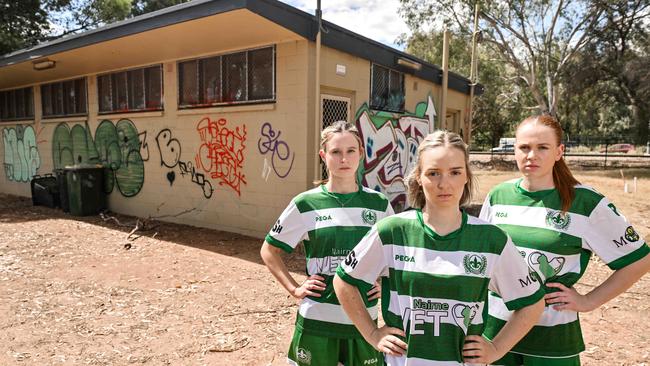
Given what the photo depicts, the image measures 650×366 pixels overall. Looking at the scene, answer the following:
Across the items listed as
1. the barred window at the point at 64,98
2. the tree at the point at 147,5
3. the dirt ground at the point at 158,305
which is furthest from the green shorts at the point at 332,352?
the tree at the point at 147,5

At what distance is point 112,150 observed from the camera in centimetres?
1070

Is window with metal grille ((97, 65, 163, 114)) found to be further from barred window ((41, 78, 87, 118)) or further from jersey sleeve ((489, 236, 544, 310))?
jersey sleeve ((489, 236, 544, 310))

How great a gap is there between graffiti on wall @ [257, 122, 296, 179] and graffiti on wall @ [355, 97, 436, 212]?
167 centimetres

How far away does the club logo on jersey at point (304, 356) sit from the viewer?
2182mm

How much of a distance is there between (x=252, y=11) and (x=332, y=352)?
509cm

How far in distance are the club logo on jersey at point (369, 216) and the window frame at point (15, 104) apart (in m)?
14.4

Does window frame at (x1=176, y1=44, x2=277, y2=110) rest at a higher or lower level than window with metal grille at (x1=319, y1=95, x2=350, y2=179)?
higher

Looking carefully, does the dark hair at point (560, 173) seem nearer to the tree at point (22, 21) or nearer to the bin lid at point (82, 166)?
the bin lid at point (82, 166)

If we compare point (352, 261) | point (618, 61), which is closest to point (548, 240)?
point (352, 261)

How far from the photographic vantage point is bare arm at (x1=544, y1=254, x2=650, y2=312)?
76.6 inches

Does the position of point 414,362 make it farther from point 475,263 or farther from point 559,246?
point 559,246

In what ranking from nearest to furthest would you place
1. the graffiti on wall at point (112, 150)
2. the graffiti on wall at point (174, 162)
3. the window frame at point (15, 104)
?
the graffiti on wall at point (174, 162) → the graffiti on wall at point (112, 150) → the window frame at point (15, 104)

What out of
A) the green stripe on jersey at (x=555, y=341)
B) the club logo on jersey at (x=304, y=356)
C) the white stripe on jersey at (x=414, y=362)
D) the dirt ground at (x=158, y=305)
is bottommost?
the dirt ground at (x=158, y=305)

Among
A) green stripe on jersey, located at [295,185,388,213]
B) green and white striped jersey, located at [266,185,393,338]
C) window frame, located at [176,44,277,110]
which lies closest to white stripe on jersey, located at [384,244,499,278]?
green and white striped jersey, located at [266,185,393,338]
